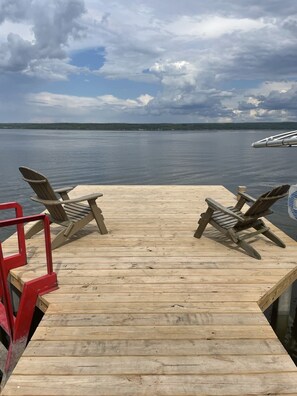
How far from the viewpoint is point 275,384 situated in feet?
7.34

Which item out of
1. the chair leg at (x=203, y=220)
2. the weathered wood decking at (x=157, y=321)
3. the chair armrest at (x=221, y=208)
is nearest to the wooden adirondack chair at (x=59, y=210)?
the weathered wood decking at (x=157, y=321)

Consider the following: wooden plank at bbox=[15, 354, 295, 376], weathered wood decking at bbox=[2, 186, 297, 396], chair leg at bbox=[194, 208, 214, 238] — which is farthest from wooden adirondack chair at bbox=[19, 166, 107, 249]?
wooden plank at bbox=[15, 354, 295, 376]

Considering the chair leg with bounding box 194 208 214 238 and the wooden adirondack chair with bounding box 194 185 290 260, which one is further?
the chair leg with bounding box 194 208 214 238

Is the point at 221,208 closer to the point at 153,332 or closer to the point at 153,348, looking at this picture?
the point at 153,332

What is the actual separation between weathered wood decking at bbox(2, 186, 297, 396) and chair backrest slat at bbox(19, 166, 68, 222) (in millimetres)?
467

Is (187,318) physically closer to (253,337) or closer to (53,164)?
(253,337)

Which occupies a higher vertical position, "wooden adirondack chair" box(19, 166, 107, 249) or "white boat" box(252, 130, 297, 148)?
"white boat" box(252, 130, 297, 148)

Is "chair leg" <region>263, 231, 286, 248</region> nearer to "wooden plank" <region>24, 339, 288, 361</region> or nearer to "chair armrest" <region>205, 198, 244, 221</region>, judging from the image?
"chair armrest" <region>205, 198, 244, 221</region>

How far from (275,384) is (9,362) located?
2.09 m

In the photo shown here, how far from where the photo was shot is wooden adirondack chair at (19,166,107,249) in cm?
439

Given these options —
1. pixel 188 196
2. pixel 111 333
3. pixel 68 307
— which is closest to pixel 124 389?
pixel 111 333

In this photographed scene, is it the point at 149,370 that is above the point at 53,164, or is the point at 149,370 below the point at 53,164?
above

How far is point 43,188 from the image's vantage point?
4.39m

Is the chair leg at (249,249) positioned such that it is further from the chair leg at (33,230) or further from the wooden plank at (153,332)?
the chair leg at (33,230)
